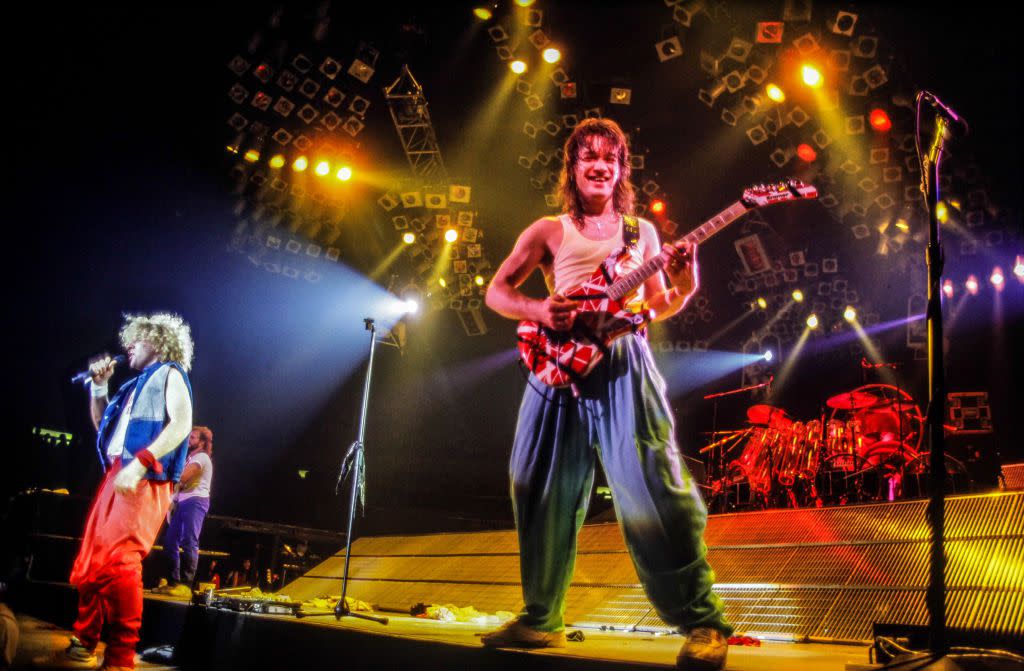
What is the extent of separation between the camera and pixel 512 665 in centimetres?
231

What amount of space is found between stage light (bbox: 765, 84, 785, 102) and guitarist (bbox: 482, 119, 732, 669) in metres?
7.11

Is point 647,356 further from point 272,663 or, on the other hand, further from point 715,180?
point 715,180

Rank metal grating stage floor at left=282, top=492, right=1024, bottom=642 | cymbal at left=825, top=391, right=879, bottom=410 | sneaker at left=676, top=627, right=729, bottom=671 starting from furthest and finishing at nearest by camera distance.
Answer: cymbal at left=825, top=391, right=879, bottom=410 → metal grating stage floor at left=282, top=492, right=1024, bottom=642 → sneaker at left=676, top=627, right=729, bottom=671

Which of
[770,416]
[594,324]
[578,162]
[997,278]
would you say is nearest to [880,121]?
[997,278]

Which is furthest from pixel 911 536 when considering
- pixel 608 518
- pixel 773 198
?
→ pixel 608 518

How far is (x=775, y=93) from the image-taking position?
891 cm

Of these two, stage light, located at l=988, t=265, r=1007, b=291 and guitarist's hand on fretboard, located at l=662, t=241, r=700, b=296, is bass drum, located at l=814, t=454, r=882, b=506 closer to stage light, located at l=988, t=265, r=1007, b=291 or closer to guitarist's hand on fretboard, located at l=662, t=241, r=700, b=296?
stage light, located at l=988, t=265, r=1007, b=291

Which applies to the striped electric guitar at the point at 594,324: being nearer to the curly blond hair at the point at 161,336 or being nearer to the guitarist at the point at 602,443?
the guitarist at the point at 602,443

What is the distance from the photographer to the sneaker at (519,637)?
96.8 inches

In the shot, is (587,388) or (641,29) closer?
(587,388)

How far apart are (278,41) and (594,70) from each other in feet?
14.4

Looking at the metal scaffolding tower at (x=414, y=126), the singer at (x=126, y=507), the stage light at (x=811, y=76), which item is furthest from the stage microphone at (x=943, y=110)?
the metal scaffolding tower at (x=414, y=126)

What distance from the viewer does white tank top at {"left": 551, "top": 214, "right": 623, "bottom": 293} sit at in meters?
2.71

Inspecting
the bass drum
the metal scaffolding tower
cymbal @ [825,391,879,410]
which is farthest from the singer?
cymbal @ [825,391,879,410]
